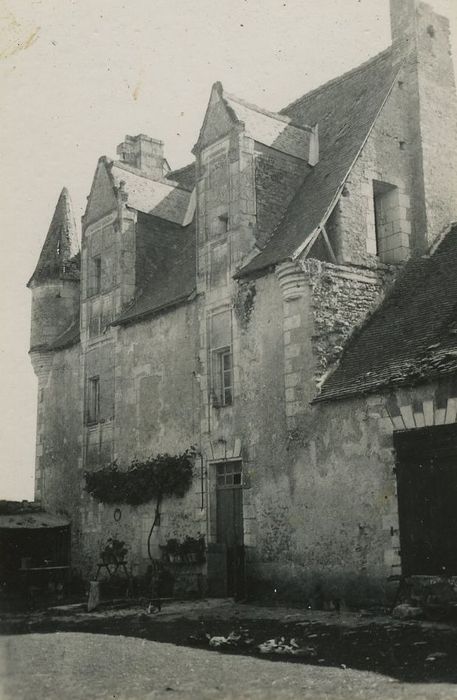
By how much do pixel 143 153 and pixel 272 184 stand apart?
8293 millimetres

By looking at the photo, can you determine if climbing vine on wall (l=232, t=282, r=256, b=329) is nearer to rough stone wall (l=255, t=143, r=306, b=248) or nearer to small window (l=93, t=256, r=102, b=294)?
rough stone wall (l=255, t=143, r=306, b=248)

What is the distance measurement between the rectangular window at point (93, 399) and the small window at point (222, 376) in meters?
4.94

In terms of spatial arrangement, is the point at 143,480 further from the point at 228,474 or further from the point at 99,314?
the point at 99,314

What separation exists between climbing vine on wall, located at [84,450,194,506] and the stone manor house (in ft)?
0.89

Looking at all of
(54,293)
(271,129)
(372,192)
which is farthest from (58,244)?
(372,192)

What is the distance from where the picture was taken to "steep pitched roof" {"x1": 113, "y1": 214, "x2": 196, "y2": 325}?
59.9ft

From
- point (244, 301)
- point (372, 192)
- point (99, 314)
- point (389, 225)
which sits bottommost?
point (244, 301)

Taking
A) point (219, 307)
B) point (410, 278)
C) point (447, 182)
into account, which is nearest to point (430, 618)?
point (410, 278)

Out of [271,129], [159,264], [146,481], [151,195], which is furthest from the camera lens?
[151,195]

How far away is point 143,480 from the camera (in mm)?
17641

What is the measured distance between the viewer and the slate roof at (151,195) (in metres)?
20.5

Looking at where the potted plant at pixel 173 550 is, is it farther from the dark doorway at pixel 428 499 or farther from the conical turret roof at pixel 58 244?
the conical turret roof at pixel 58 244

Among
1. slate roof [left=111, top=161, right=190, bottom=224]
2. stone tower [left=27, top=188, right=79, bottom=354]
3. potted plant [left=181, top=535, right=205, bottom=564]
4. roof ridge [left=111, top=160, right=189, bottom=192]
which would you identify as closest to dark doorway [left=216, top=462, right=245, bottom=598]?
potted plant [left=181, top=535, right=205, bottom=564]

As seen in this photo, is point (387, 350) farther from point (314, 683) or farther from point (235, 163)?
point (314, 683)
